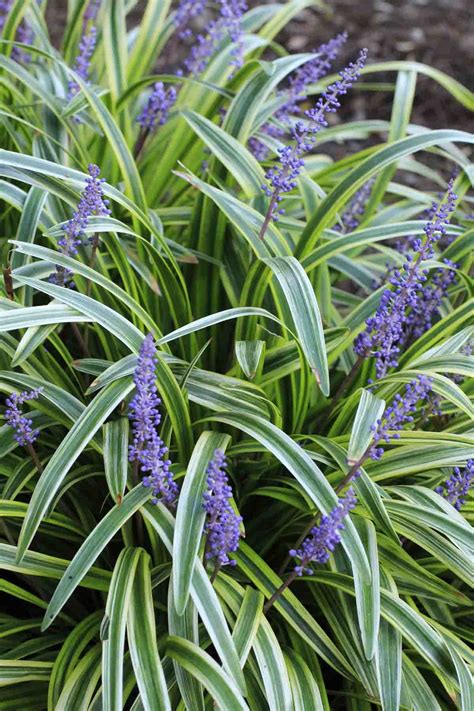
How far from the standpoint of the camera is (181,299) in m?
2.47

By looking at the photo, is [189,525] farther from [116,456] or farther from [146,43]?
[146,43]

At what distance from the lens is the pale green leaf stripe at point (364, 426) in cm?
186

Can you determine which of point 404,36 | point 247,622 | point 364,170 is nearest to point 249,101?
point 364,170

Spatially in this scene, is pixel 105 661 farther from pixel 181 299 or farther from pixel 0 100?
pixel 0 100

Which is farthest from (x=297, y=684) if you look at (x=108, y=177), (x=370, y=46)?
(x=370, y=46)


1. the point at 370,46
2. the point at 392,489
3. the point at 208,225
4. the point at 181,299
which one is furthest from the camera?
the point at 370,46

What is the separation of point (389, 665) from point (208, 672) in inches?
18.0

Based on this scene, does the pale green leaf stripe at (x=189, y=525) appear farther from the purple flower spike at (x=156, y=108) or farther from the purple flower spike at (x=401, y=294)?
the purple flower spike at (x=156, y=108)

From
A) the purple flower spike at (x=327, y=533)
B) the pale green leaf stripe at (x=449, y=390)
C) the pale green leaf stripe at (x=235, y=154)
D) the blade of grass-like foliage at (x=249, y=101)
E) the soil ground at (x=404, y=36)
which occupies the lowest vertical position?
the purple flower spike at (x=327, y=533)

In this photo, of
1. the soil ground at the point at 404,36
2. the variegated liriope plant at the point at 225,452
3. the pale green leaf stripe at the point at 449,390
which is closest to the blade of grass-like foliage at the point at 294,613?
the variegated liriope plant at the point at 225,452

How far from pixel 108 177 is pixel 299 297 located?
4.08ft

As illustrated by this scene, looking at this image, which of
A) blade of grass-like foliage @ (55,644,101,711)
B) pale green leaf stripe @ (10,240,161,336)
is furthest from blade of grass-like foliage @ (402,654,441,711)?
pale green leaf stripe @ (10,240,161,336)

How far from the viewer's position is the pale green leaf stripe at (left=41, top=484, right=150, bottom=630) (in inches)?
69.5

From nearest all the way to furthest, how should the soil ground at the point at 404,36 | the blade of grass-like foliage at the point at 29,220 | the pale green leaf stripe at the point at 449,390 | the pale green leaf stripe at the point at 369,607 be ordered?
1. the pale green leaf stripe at the point at 369,607
2. the pale green leaf stripe at the point at 449,390
3. the blade of grass-like foliage at the point at 29,220
4. the soil ground at the point at 404,36
